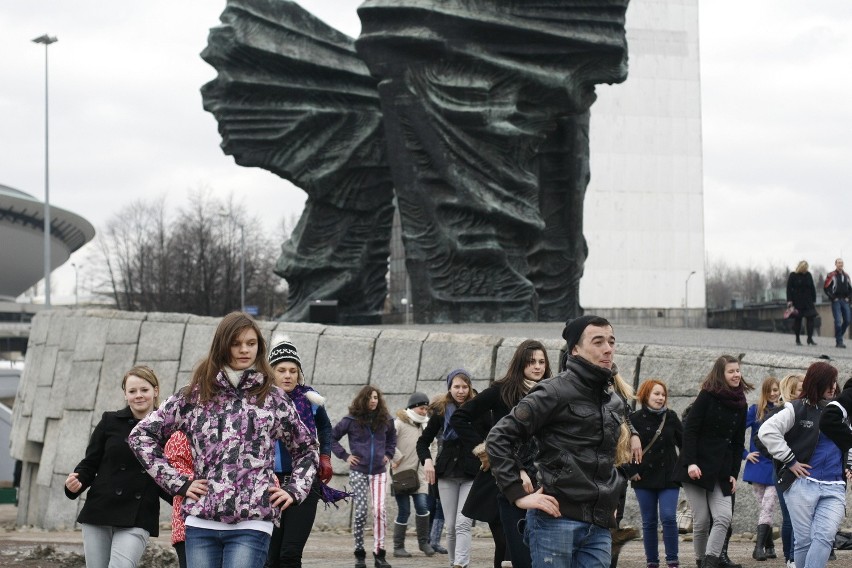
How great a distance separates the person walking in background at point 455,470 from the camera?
8344 millimetres

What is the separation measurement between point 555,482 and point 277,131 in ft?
49.7

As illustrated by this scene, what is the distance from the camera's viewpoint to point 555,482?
16.1 ft

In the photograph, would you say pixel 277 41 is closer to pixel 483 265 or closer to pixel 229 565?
pixel 483 265

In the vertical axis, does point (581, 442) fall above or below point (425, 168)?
below

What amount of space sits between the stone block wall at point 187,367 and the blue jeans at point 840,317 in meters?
3.58

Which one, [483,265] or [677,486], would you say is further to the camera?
[483,265]

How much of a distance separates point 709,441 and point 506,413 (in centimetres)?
175

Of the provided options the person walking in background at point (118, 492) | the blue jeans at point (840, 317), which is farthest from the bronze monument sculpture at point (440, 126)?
the person walking in background at point (118, 492)

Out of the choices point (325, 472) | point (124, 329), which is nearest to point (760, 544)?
point (325, 472)

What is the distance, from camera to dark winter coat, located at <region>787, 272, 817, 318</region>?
14.3 metres

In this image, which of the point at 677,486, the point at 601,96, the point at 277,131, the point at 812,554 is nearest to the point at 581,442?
the point at 812,554

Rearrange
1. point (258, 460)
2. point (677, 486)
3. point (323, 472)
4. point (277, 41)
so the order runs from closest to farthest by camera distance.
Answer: point (258, 460) → point (323, 472) → point (677, 486) → point (277, 41)

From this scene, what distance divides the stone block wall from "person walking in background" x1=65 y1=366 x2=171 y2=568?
592cm

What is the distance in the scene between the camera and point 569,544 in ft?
16.1
